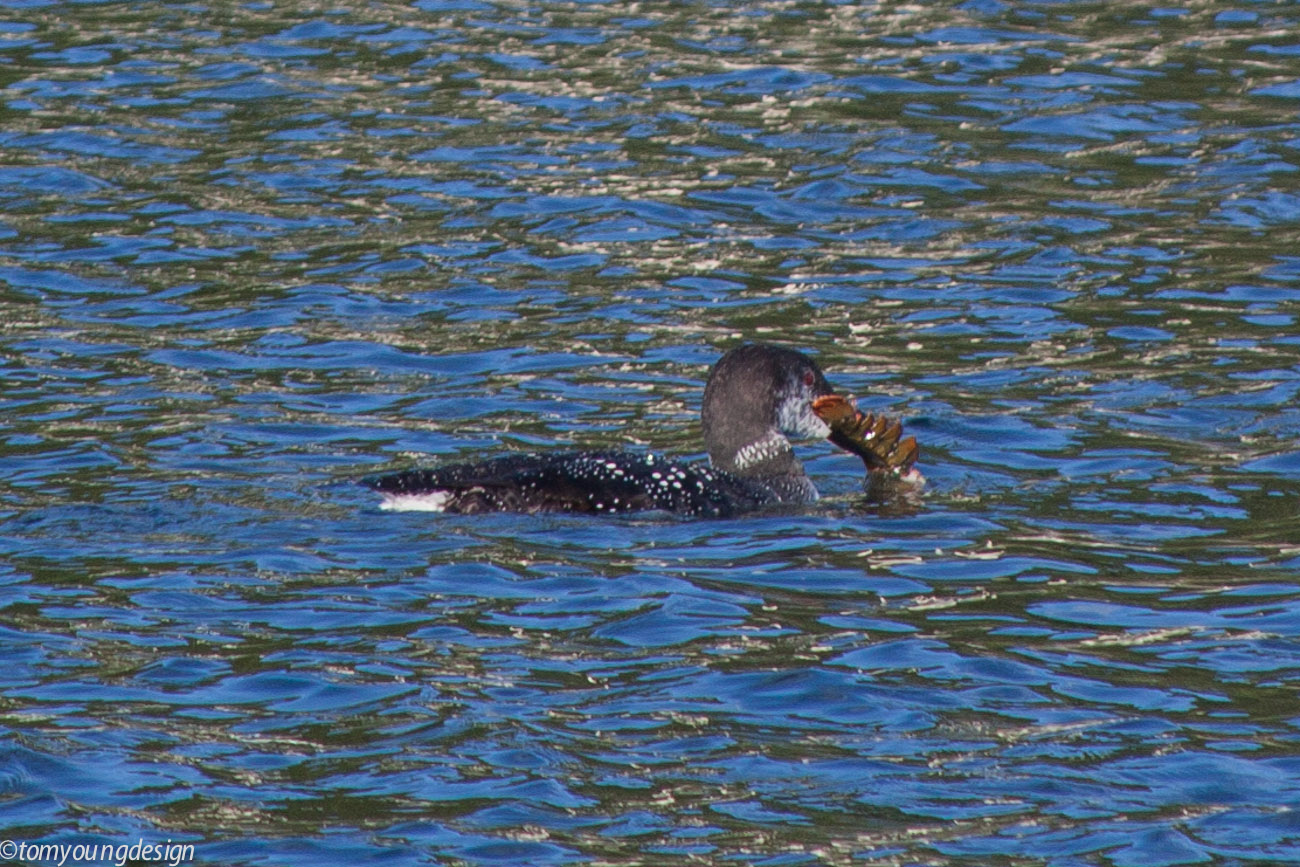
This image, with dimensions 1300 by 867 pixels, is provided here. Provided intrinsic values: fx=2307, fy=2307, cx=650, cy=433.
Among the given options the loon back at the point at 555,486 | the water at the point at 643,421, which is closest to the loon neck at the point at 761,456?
the water at the point at 643,421

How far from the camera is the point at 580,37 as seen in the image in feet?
58.4

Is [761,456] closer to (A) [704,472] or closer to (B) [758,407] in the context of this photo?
(B) [758,407]

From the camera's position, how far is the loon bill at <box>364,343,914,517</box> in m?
9.32

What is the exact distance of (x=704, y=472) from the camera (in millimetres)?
9812

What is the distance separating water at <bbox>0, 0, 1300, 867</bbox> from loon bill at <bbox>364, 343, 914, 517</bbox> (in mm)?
133

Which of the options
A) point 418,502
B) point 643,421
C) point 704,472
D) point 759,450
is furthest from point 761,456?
point 418,502

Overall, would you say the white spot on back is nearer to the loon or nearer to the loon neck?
the loon

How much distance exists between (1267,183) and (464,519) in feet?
23.6

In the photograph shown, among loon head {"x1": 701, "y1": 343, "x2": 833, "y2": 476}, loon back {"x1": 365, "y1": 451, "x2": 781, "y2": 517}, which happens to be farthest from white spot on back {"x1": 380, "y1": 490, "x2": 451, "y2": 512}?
loon head {"x1": 701, "y1": 343, "x2": 833, "y2": 476}

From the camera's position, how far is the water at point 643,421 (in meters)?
6.57

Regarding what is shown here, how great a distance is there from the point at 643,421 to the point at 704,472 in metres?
1.32

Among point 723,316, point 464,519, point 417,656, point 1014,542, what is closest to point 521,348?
point 723,316

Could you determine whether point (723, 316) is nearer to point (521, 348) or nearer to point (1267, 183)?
point (521, 348)

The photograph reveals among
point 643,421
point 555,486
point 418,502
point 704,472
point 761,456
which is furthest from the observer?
point 643,421
